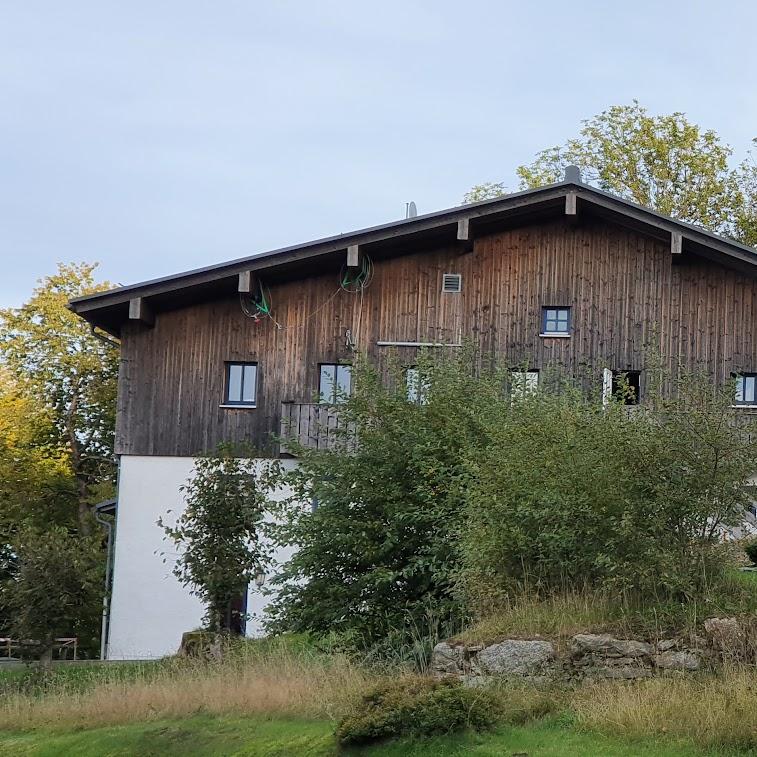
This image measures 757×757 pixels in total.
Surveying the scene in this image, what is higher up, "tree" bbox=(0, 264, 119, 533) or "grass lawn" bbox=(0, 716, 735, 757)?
"tree" bbox=(0, 264, 119, 533)

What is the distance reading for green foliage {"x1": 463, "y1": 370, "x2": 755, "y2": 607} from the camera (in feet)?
50.4

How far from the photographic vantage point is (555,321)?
32.0m

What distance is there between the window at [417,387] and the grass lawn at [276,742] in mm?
6925

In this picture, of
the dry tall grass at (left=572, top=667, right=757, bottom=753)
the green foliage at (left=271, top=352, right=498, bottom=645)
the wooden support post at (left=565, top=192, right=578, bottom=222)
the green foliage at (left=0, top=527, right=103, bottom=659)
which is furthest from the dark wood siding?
the dry tall grass at (left=572, top=667, right=757, bottom=753)

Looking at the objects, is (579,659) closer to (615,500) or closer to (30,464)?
(615,500)

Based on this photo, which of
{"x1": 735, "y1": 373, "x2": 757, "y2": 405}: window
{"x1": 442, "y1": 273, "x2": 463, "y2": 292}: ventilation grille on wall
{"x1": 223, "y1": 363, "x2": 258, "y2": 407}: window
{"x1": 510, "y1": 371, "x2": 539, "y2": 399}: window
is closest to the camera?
{"x1": 510, "y1": 371, "x2": 539, "y2": 399}: window

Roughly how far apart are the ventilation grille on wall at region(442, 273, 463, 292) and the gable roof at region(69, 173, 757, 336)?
101 cm

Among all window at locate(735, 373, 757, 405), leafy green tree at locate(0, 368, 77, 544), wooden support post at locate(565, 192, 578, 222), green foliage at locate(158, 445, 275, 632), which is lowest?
green foliage at locate(158, 445, 275, 632)

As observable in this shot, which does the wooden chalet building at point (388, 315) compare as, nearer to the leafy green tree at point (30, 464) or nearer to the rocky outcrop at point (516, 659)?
the leafy green tree at point (30, 464)

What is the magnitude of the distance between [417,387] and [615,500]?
20.2ft

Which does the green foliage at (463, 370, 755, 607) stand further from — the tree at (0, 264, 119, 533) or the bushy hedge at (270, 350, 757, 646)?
the tree at (0, 264, 119, 533)

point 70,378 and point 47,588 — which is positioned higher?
point 70,378

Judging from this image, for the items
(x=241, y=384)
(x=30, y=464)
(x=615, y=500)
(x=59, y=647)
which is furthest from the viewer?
(x=30, y=464)

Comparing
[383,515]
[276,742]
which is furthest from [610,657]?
[383,515]
